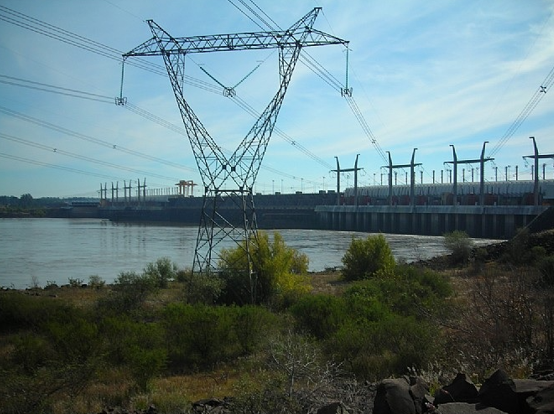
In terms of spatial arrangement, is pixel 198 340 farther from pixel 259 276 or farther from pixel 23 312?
pixel 259 276

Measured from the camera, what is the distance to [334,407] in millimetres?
5156

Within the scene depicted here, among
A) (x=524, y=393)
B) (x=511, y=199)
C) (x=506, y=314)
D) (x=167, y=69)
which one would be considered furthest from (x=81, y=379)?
(x=511, y=199)

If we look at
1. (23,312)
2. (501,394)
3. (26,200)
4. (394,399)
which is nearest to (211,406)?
(394,399)

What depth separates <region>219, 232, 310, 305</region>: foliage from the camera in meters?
17.1

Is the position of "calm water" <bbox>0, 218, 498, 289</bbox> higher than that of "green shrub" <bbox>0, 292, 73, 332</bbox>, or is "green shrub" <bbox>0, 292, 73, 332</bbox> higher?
"green shrub" <bbox>0, 292, 73, 332</bbox>

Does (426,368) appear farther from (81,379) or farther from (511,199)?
(511,199)

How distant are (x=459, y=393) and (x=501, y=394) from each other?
20.3 inches

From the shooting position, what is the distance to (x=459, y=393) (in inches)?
212

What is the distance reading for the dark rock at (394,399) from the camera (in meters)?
5.14

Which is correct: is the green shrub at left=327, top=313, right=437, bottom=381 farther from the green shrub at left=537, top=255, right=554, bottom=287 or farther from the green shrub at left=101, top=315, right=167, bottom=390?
the green shrub at left=537, top=255, right=554, bottom=287

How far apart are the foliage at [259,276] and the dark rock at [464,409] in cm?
1168

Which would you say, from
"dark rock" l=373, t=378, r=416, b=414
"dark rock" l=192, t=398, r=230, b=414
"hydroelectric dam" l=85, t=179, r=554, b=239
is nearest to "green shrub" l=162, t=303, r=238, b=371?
"dark rock" l=192, t=398, r=230, b=414

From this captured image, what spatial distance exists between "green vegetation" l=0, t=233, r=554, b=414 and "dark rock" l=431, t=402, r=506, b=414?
1.52m

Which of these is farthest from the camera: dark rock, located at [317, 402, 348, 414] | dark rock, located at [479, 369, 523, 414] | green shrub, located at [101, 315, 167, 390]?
green shrub, located at [101, 315, 167, 390]
